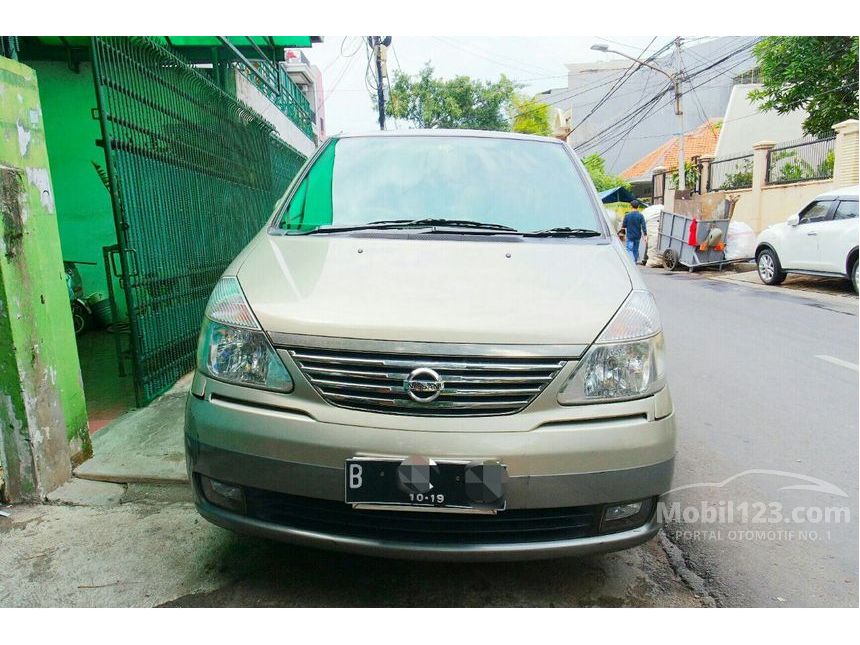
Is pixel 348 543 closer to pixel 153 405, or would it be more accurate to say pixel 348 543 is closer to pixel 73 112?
pixel 153 405

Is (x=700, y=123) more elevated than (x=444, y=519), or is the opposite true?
(x=700, y=123)

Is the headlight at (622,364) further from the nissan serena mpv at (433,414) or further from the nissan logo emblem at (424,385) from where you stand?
the nissan logo emblem at (424,385)

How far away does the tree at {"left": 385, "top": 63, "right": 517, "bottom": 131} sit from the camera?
37.0 metres

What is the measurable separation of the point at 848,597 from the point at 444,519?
1.58m

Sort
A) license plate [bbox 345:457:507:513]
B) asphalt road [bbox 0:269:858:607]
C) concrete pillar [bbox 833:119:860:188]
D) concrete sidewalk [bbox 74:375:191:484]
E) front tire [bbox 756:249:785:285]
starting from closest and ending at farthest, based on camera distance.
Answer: license plate [bbox 345:457:507:513] < asphalt road [bbox 0:269:858:607] < concrete sidewalk [bbox 74:375:191:484] < front tire [bbox 756:249:785:285] < concrete pillar [bbox 833:119:860:188]

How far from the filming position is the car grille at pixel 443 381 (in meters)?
1.88

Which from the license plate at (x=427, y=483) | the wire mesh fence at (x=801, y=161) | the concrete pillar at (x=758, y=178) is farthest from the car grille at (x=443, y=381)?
the concrete pillar at (x=758, y=178)

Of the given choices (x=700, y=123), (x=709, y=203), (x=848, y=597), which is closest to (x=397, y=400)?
(x=848, y=597)

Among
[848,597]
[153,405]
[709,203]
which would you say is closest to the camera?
[848,597]

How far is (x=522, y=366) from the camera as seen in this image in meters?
1.90

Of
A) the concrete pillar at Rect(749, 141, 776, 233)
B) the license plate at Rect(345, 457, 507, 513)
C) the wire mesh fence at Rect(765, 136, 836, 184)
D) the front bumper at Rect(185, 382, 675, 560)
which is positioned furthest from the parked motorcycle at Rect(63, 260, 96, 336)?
the concrete pillar at Rect(749, 141, 776, 233)

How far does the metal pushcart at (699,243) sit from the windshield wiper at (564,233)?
12.9 m

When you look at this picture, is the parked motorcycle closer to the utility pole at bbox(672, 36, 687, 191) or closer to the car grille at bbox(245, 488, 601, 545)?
the car grille at bbox(245, 488, 601, 545)

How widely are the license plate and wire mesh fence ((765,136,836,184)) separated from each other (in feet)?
50.3
